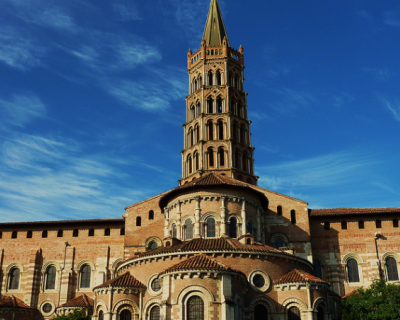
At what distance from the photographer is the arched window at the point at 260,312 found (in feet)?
118

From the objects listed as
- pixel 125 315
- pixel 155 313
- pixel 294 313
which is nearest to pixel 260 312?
pixel 294 313

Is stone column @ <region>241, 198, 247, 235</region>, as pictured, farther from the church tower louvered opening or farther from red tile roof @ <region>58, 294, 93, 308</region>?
red tile roof @ <region>58, 294, 93, 308</region>

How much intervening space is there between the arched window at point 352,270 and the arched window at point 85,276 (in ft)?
90.3

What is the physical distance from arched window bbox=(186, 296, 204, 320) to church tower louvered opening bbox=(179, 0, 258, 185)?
2606 centimetres

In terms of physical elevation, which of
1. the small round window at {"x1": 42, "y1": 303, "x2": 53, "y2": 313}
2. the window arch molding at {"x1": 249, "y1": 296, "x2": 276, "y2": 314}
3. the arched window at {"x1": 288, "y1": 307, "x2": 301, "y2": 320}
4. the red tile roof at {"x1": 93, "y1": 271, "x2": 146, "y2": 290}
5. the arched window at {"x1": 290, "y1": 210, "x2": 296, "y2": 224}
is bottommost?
the arched window at {"x1": 288, "y1": 307, "x2": 301, "y2": 320}

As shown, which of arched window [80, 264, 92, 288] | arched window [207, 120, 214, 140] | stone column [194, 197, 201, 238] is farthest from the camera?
arched window [207, 120, 214, 140]

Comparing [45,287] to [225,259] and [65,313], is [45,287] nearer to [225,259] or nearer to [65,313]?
[65,313]

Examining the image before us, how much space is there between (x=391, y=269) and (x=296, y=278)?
18.0m

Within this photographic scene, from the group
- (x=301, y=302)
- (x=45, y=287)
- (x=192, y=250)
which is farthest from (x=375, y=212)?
(x=45, y=287)

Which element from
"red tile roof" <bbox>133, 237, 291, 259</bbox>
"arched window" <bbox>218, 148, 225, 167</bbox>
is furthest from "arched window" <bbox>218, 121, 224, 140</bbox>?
"red tile roof" <bbox>133, 237, 291, 259</bbox>

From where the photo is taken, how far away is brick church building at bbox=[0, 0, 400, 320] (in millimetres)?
35438

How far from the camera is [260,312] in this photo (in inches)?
Answer: 1423

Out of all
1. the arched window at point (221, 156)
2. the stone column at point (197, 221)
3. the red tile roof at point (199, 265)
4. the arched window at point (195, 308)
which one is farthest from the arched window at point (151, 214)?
the arched window at point (195, 308)

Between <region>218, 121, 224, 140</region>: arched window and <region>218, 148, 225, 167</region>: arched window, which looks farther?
<region>218, 121, 224, 140</region>: arched window
